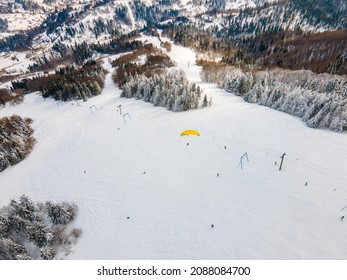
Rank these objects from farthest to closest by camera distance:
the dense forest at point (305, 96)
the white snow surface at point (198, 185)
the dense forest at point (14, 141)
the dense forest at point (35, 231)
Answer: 1. the dense forest at point (14, 141)
2. the dense forest at point (305, 96)
3. the dense forest at point (35, 231)
4. the white snow surface at point (198, 185)

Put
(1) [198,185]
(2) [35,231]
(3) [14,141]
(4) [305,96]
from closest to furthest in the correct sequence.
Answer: (2) [35,231]
(1) [198,185]
(4) [305,96]
(3) [14,141]

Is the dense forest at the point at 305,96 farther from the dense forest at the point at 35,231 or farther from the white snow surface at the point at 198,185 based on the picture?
the dense forest at the point at 35,231

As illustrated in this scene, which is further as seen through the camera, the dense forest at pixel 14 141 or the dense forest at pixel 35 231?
the dense forest at pixel 14 141

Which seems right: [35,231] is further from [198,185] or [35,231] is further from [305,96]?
[305,96]

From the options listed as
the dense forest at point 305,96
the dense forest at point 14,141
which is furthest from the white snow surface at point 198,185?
the dense forest at point 305,96

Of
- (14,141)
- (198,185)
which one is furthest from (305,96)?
(14,141)

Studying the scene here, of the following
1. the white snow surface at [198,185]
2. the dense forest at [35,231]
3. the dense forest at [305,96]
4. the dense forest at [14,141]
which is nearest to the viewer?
the white snow surface at [198,185]

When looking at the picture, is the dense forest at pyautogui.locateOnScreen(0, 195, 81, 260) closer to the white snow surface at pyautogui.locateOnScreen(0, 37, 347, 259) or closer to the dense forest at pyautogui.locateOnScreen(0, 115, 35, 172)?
the white snow surface at pyautogui.locateOnScreen(0, 37, 347, 259)
